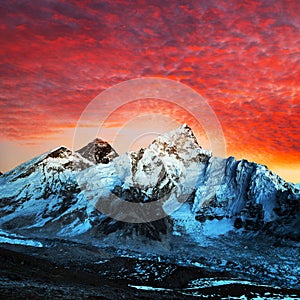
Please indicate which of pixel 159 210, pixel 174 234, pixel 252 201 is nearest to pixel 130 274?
pixel 174 234

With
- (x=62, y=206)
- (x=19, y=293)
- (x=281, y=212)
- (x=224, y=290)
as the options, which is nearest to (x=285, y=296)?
(x=224, y=290)

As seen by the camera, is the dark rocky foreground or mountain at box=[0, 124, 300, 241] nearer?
the dark rocky foreground

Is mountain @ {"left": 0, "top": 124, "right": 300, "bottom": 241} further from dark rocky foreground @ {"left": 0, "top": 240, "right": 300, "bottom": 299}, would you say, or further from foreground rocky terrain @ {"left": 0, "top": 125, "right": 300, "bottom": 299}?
dark rocky foreground @ {"left": 0, "top": 240, "right": 300, "bottom": 299}

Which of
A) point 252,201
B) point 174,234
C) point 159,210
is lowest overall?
point 174,234

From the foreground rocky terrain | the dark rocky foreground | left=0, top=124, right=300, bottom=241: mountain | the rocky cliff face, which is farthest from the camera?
the rocky cliff face

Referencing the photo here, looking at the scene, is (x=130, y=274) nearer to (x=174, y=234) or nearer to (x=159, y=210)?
(x=174, y=234)

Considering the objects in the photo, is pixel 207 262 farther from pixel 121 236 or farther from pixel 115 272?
pixel 121 236

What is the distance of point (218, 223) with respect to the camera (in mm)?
175125

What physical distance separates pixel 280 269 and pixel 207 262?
23.0 metres

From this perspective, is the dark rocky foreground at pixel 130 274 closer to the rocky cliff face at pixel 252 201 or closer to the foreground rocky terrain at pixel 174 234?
the foreground rocky terrain at pixel 174 234

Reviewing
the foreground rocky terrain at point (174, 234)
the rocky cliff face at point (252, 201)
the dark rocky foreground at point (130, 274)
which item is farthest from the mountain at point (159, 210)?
the dark rocky foreground at point (130, 274)

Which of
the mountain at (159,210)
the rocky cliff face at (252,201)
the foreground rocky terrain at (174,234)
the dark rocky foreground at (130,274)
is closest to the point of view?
the dark rocky foreground at (130,274)

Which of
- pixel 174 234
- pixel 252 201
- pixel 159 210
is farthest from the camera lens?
pixel 159 210

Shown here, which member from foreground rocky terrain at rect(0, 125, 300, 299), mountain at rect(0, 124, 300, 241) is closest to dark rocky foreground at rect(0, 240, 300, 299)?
foreground rocky terrain at rect(0, 125, 300, 299)
